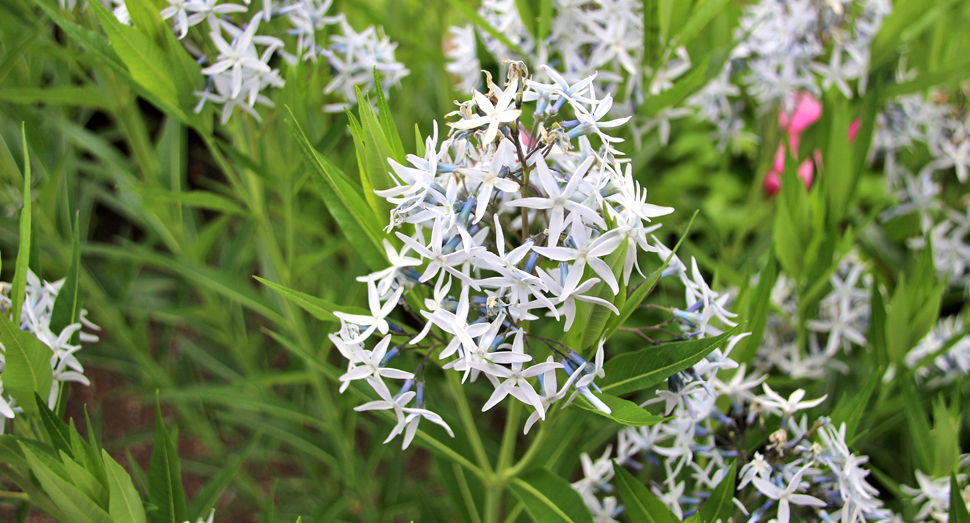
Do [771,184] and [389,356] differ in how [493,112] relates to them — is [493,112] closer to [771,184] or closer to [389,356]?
[389,356]

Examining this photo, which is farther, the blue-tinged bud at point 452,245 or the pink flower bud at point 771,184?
the pink flower bud at point 771,184

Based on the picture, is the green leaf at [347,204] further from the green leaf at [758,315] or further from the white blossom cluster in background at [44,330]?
the green leaf at [758,315]

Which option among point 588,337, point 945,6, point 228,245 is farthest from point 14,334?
point 945,6

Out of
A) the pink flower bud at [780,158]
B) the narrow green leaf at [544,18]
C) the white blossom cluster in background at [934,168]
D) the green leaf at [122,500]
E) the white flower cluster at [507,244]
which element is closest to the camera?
the white flower cluster at [507,244]

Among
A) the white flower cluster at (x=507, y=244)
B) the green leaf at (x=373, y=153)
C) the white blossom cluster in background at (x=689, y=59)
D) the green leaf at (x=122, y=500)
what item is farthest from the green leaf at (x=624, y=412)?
the white blossom cluster in background at (x=689, y=59)

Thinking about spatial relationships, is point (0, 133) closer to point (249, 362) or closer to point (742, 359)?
point (249, 362)

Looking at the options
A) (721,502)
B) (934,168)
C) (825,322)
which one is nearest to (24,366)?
(721,502)

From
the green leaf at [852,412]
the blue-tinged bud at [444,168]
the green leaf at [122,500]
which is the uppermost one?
the blue-tinged bud at [444,168]
